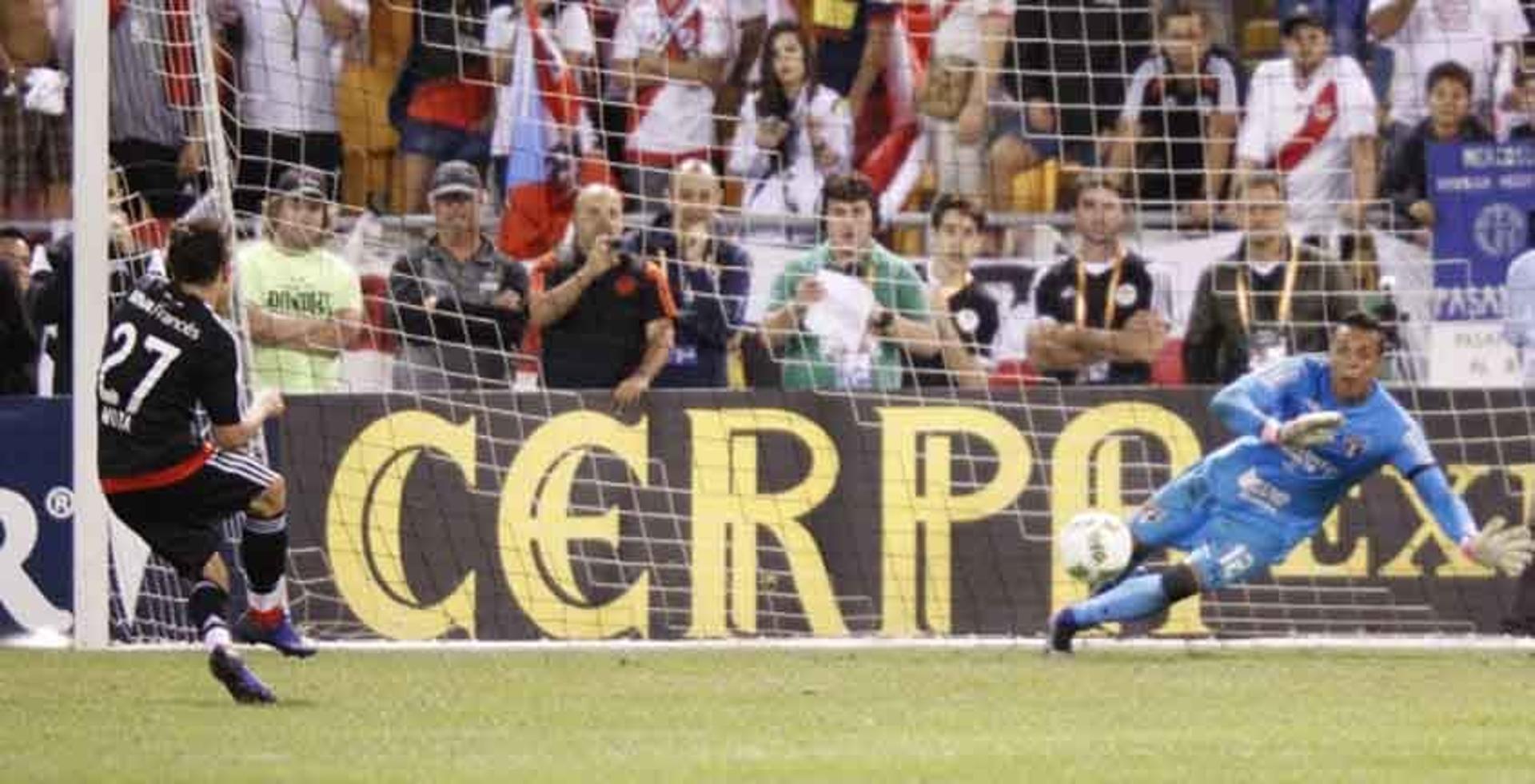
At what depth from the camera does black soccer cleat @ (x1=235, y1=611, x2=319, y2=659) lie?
13.2m

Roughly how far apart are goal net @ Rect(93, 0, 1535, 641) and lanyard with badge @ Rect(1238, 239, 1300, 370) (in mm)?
20

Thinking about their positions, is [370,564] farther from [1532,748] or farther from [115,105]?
[1532,748]

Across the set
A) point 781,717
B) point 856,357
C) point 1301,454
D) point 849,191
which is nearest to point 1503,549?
point 1301,454

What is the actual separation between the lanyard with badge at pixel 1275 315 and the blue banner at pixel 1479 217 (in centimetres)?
94

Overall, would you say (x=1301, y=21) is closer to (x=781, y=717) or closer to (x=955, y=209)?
(x=955, y=209)

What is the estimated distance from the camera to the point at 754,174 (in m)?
19.5

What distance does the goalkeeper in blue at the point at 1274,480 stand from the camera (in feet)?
49.2

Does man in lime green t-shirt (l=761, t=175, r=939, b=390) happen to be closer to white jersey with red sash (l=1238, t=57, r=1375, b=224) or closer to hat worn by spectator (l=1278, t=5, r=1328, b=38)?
white jersey with red sash (l=1238, t=57, r=1375, b=224)

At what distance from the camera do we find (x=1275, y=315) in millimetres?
18641

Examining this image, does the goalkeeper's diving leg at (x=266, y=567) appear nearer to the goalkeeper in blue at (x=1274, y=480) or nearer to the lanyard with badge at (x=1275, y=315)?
the goalkeeper in blue at (x=1274, y=480)

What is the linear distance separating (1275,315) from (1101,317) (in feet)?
3.40

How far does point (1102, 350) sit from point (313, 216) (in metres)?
4.48

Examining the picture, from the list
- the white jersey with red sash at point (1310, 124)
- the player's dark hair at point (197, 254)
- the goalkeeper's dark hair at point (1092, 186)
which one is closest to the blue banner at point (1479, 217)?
the white jersey with red sash at point (1310, 124)

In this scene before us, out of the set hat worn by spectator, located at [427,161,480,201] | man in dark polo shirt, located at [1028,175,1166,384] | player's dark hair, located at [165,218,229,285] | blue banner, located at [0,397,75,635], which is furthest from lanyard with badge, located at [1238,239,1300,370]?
player's dark hair, located at [165,218,229,285]
